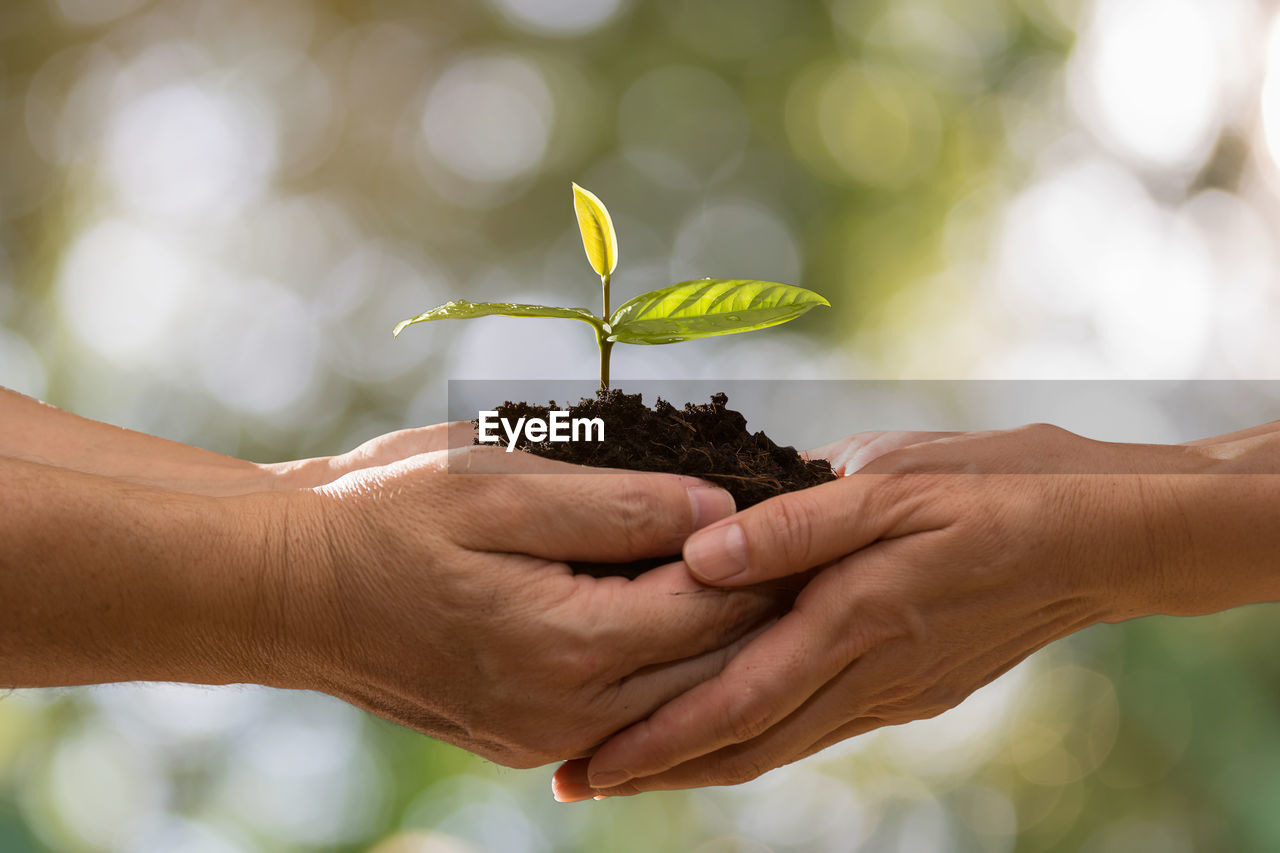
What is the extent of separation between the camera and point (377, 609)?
106 centimetres

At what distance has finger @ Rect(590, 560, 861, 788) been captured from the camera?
44.5 inches

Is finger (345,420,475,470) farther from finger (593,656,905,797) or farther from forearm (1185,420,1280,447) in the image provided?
forearm (1185,420,1280,447)

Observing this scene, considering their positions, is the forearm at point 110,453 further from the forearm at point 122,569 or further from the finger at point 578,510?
the finger at point 578,510

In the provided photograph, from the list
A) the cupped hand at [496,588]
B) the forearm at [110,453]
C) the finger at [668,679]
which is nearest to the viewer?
the cupped hand at [496,588]

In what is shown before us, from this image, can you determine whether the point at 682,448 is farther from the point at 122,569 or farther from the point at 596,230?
the point at 122,569

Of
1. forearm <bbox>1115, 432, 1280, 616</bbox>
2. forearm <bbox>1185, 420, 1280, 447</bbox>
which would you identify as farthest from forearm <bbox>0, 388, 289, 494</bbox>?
forearm <bbox>1185, 420, 1280, 447</bbox>

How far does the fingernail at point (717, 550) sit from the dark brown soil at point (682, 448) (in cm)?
11

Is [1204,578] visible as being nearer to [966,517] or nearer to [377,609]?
[966,517]

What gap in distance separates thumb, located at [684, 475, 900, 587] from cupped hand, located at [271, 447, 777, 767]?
0.05 meters

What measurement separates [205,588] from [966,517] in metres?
0.99

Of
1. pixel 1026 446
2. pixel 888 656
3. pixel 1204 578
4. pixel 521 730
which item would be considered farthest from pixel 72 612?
pixel 1204 578

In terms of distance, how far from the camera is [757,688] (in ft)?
3.69

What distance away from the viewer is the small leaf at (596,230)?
1.28m

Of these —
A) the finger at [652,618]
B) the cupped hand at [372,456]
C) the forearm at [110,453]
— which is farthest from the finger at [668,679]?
the forearm at [110,453]
